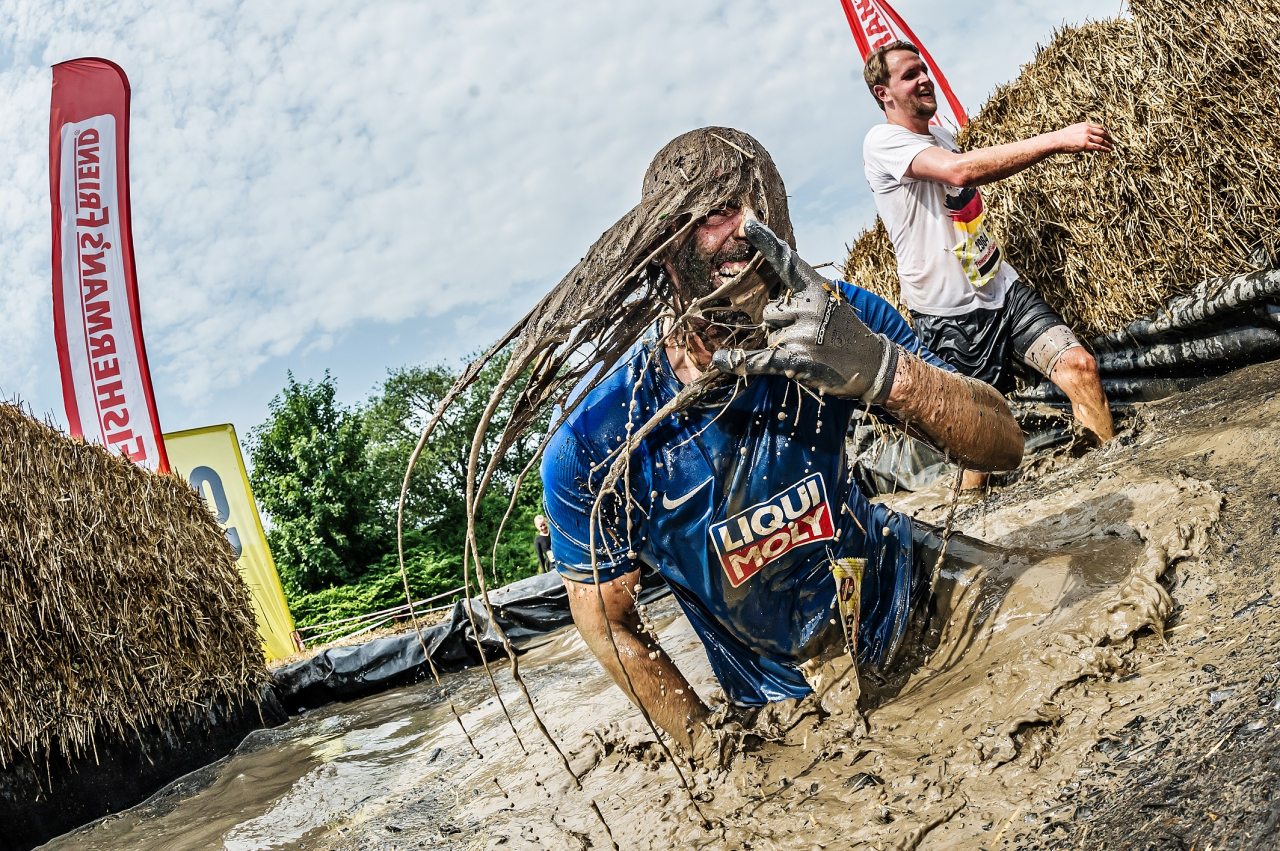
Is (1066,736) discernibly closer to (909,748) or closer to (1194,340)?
(909,748)

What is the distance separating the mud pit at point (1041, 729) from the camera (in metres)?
1.46

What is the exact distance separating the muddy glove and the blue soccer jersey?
212 mm

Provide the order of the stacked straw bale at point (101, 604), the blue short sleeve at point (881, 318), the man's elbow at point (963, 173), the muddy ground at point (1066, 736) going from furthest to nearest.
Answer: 1. the stacked straw bale at point (101, 604)
2. the man's elbow at point (963, 173)
3. the blue short sleeve at point (881, 318)
4. the muddy ground at point (1066, 736)

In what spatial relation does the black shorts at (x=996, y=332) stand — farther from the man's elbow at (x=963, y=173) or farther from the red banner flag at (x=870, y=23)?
the red banner flag at (x=870, y=23)

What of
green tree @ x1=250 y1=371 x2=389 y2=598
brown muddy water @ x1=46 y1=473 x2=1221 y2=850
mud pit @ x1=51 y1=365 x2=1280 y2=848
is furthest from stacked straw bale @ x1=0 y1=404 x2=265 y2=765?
green tree @ x1=250 y1=371 x2=389 y2=598

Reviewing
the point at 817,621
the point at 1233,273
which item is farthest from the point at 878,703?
the point at 1233,273

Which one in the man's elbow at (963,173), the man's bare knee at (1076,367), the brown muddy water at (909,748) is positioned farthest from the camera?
the man's bare knee at (1076,367)

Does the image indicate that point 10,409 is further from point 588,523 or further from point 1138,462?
point 1138,462

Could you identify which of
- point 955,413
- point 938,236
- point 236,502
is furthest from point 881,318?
point 236,502

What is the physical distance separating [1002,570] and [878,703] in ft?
1.76

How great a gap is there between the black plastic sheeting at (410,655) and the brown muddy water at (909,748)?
3.19 metres

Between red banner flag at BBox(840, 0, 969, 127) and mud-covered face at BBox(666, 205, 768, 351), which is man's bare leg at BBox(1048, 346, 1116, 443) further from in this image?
red banner flag at BBox(840, 0, 969, 127)

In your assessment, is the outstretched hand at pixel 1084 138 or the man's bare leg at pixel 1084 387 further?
the man's bare leg at pixel 1084 387

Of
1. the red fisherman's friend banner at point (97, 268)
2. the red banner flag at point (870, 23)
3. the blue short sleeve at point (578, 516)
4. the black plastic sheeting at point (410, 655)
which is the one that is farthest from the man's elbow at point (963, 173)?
the red fisherman's friend banner at point (97, 268)
